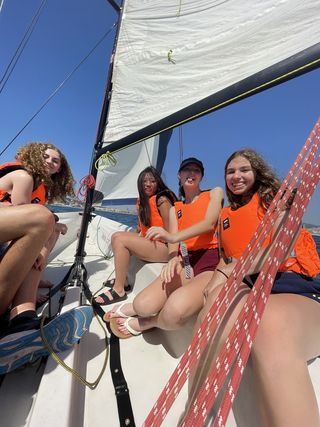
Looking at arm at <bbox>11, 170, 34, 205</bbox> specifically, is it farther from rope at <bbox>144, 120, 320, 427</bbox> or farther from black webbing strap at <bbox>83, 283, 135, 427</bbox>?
rope at <bbox>144, 120, 320, 427</bbox>

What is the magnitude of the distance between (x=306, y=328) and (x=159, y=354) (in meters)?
0.82

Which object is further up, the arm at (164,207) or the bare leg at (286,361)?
the arm at (164,207)

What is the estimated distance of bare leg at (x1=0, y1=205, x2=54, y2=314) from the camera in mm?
907

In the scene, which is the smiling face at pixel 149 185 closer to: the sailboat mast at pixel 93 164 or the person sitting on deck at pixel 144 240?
the person sitting on deck at pixel 144 240

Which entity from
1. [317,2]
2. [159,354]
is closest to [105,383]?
[159,354]

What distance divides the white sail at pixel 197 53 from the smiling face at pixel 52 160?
56 cm

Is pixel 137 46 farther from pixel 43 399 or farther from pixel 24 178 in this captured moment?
pixel 43 399

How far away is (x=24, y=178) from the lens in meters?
1.42

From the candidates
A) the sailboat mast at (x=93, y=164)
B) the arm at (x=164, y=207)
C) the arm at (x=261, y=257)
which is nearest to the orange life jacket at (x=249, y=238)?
the arm at (x=261, y=257)

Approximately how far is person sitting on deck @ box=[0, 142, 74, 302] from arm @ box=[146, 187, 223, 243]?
0.72 m

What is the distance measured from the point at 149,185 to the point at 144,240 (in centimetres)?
72

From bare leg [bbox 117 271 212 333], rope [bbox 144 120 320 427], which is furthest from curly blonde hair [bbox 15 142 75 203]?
rope [bbox 144 120 320 427]

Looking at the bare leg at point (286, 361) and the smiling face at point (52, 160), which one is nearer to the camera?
the bare leg at point (286, 361)

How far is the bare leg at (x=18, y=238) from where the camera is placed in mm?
907
